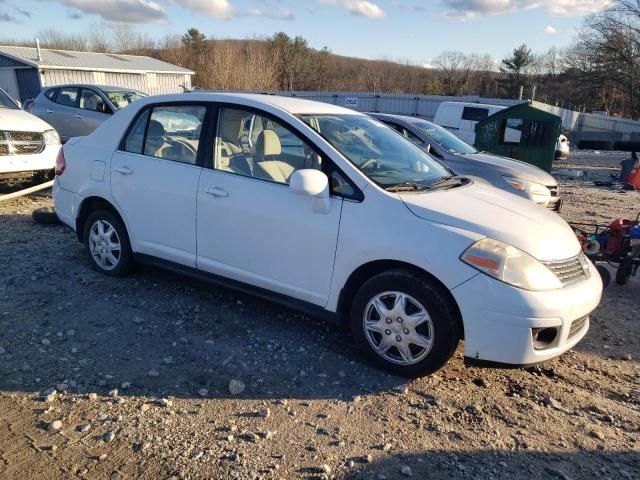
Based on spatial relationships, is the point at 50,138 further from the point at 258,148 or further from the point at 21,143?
the point at 258,148

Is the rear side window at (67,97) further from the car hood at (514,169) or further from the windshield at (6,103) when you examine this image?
the car hood at (514,169)

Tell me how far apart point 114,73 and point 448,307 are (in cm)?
3798

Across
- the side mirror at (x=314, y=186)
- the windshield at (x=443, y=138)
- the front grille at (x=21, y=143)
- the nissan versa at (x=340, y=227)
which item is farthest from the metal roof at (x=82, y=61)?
the side mirror at (x=314, y=186)

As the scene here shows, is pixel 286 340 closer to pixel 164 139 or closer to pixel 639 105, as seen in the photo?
pixel 164 139

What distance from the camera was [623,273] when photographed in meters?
5.30

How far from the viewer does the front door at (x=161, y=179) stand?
4.14m

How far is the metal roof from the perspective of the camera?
32.1 meters

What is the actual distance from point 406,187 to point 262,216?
1.05m

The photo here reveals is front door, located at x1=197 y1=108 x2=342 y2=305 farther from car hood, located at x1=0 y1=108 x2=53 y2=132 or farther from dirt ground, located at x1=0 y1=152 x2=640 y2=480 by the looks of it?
car hood, located at x1=0 y1=108 x2=53 y2=132

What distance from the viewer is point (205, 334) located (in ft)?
12.8

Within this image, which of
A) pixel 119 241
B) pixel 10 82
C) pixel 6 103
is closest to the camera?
pixel 119 241

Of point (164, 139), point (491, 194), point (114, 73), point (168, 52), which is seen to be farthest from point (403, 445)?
point (168, 52)

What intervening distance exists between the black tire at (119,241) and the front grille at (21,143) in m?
3.67

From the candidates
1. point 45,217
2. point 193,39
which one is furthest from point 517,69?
point 45,217
